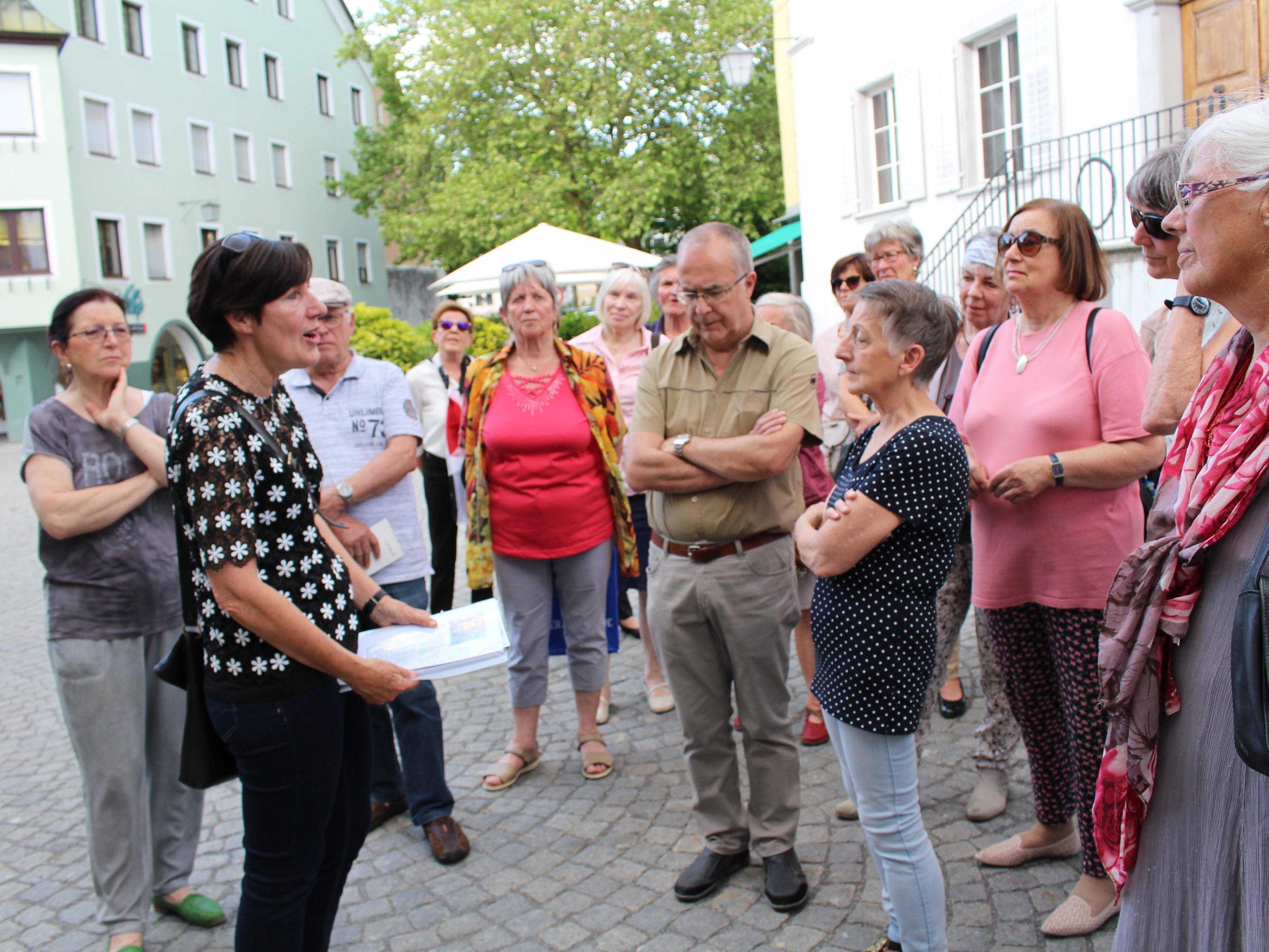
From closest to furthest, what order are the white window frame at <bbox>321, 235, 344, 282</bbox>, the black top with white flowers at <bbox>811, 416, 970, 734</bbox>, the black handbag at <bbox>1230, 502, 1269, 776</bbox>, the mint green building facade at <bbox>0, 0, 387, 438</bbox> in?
the black handbag at <bbox>1230, 502, 1269, 776</bbox> < the black top with white flowers at <bbox>811, 416, 970, 734</bbox> < the mint green building facade at <bbox>0, 0, 387, 438</bbox> < the white window frame at <bbox>321, 235, 344, 282</bbox>

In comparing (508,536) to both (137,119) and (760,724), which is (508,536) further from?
(137,119)

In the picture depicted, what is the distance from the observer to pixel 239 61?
3578 centimetres

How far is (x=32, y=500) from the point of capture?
3.20 m

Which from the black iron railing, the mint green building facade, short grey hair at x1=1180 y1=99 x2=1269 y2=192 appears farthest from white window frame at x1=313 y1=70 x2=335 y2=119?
short grey hair at x1=1180 y1=99 x2=1269 y2=192

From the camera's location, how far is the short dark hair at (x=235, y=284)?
2.43 m

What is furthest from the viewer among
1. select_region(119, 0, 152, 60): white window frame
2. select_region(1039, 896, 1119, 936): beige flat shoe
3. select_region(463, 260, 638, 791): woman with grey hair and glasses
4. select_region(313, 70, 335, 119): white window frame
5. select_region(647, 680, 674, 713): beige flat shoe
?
select_region(313, 70, 335, 119): white window frame

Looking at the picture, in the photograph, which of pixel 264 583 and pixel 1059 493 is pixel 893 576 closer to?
pixel 1059 493

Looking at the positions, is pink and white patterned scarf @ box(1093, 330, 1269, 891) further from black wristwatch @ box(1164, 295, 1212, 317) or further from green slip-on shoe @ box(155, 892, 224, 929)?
green slip-on shoe @ box(155, 892, 224, 929)

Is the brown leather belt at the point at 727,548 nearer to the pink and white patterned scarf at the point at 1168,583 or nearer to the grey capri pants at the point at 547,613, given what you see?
the grey capri pants at the point at 547,613

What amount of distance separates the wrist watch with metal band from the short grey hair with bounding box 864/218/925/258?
96.2 inches

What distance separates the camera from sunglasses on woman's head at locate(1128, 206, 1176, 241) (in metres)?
2.71

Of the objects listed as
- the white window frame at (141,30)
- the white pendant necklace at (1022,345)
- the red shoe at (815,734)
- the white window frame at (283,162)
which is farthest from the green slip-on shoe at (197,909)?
the white window frame at (283,162)

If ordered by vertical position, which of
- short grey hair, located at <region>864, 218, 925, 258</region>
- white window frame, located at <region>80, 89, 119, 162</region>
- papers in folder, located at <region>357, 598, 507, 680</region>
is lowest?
papers in folder, located at <region>357, 598, 507, 680</region>

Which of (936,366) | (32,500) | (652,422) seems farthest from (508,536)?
(936,366)
